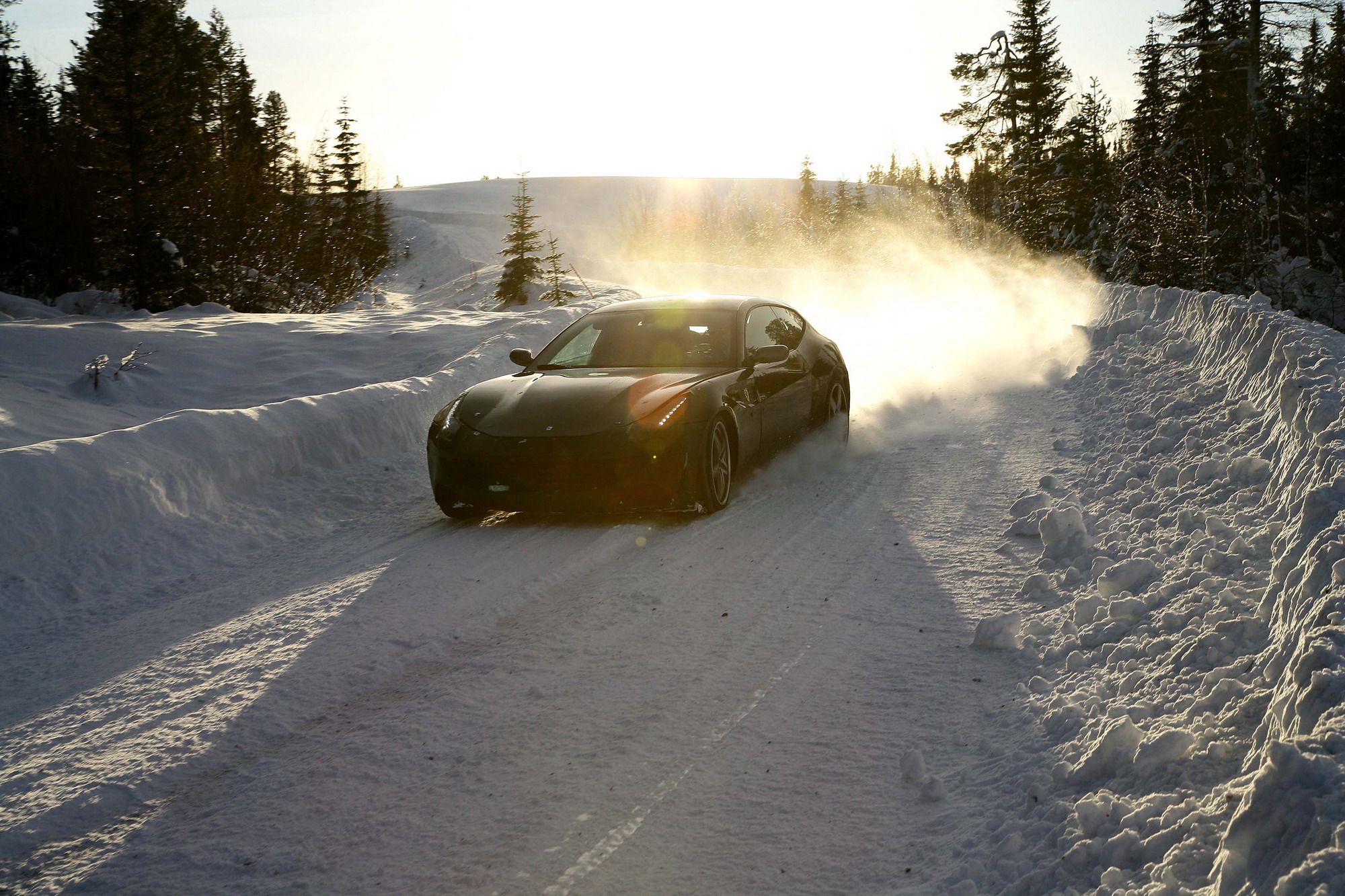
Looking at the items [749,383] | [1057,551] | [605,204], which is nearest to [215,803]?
[1057,551]

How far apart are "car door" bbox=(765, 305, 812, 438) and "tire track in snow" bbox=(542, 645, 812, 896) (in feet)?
14.0

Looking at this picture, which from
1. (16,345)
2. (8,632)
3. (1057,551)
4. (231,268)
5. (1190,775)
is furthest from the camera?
(231,268)

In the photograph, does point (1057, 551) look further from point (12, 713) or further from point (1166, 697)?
point (12, 713)

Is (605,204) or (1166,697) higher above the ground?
(605,204)

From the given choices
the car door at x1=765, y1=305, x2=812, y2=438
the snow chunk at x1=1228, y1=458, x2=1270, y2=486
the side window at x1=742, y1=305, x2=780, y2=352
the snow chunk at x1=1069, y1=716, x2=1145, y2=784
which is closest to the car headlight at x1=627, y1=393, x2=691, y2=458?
the car door at x1=765, y1=305, x2=812, y2=438

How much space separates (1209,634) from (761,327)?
5.23 metres

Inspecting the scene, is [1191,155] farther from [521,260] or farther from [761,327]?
[761,327]

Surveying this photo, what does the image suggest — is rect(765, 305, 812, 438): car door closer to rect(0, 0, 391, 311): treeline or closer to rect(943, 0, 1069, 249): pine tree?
rect(0, 0, 391, 311): treeline

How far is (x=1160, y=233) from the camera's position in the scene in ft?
59.9

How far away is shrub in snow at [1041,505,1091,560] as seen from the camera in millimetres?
5496

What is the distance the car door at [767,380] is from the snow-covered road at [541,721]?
1517 mm

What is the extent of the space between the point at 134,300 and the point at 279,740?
17.9m

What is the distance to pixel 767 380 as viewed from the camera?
26.5 feet

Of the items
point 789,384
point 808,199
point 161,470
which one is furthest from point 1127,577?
point 808,199
